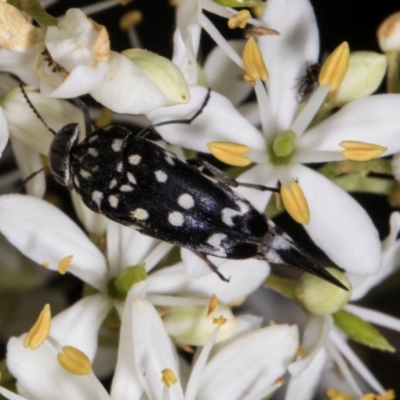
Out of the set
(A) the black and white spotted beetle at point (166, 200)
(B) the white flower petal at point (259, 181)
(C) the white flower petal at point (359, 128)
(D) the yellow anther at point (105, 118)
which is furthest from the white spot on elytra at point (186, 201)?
(D) the yellow anther at point (105, 118)

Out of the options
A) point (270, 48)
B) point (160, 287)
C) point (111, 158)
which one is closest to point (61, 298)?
point (160, 287)

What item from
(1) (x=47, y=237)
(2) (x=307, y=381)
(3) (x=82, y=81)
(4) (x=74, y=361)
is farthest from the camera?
(2) (x=307, y=381)

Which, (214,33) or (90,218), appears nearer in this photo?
(214,33)

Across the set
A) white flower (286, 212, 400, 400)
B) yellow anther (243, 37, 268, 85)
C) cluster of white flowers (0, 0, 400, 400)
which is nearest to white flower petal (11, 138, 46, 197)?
cluster of white flowers (0, 0, 400, 400)

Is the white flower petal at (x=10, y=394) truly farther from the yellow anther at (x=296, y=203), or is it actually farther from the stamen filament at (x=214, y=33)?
the stamen filament at (x=214, y=33)

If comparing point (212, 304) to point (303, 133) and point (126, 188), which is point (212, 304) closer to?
point (126, 188)

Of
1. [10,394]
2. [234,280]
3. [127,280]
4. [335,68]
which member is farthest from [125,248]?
[335,68]

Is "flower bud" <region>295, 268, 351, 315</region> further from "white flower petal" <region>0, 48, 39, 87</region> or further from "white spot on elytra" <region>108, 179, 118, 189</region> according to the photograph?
"white flower petal" <region>0, 48, 39, 87</region>
